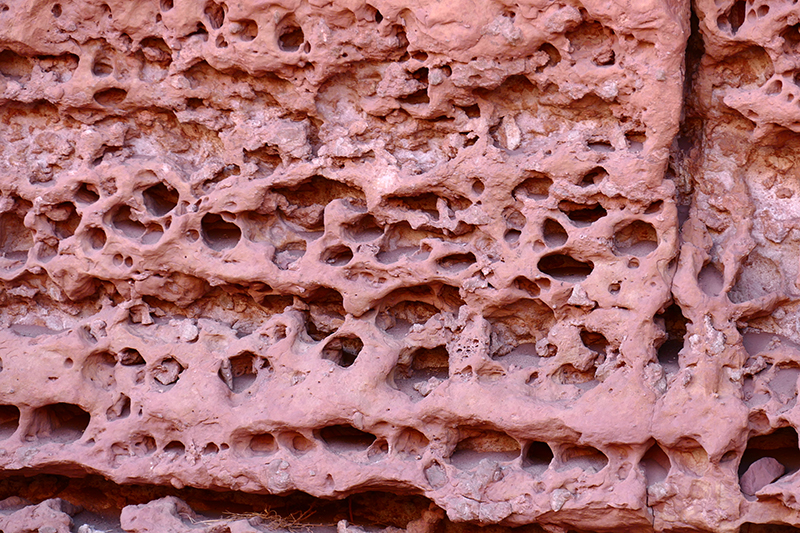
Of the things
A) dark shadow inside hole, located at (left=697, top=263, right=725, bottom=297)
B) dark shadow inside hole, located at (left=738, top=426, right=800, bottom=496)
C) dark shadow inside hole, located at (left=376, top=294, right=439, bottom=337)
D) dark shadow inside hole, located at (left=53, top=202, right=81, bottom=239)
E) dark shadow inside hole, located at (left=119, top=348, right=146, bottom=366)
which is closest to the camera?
dark shadow inside hole, located at (left=738, top=426, right=800, bottom=496)

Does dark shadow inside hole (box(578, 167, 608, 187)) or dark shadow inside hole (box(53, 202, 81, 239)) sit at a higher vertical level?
dark shadow inside hole (box(578, 167, 608, 187))

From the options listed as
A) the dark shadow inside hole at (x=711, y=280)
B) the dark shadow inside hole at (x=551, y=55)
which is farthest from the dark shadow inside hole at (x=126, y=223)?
the dark shadow inside hole at (x=711, y=280)

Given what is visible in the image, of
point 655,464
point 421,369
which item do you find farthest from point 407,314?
point 655,464

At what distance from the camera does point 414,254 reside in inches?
148

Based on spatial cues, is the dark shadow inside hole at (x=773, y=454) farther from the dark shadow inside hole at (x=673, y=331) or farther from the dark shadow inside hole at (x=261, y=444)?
the dark shadow inside hole at (x=261, y=444)

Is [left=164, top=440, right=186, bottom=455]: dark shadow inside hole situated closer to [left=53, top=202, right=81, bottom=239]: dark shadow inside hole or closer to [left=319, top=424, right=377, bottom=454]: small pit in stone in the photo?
[left=319, top=424, right=377, bottom=454]: small pit in stone

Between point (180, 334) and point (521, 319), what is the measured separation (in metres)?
1.60

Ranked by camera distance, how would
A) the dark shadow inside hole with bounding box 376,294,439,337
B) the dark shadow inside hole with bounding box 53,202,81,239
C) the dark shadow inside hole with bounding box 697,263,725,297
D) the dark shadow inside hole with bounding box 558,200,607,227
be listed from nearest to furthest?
the dark shadow inside hole with bounding box 697,263,725,297 < the dark shadow inside hole with bounding box 558,200,607,227 < the dark shadow inside hole with bounding box 376,294,439,337 < the dark shadow inside hole with bounding box 53,202,81,239

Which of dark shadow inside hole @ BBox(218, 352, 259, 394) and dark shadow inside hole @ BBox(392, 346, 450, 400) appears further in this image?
dark shadow inside hole @ BBox(218, 352, 259, 394)

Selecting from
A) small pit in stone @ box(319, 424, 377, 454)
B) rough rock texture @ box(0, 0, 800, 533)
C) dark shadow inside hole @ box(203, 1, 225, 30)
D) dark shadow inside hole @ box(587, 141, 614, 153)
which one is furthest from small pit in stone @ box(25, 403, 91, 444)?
dark shadow inside hole @ box(587, 141, 614, 153)

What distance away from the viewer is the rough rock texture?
11.3ft

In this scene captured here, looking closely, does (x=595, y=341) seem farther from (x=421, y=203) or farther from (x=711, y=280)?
(x=421, y=203)

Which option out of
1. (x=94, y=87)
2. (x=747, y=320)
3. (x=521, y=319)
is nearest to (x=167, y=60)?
(x=94, y=87)

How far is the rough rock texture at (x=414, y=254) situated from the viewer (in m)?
3.46
